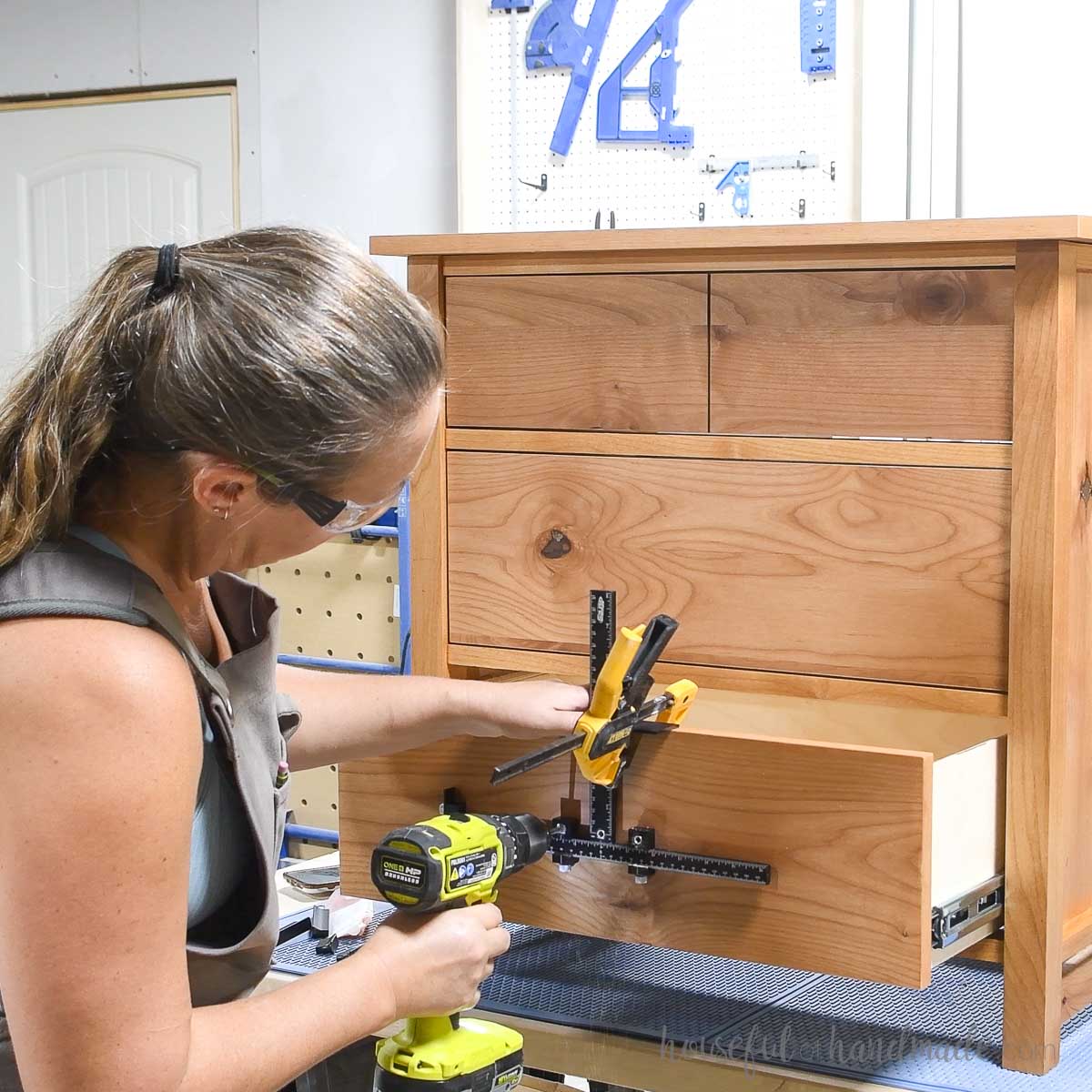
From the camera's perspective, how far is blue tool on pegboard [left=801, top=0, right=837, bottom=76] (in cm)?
241

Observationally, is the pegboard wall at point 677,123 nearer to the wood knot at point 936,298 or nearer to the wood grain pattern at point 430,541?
the wood grain pattern at point 430,541

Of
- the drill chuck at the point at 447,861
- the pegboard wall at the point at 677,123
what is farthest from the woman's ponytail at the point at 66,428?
the pegboard wall at the point at 677,123

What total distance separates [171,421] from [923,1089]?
0.77 m

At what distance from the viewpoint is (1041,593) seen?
1144mm

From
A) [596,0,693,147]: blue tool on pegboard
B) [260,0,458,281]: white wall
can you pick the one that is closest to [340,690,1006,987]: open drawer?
[596,0,693,147]: blue tool on pegboard

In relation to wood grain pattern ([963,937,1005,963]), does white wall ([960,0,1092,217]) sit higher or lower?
higher

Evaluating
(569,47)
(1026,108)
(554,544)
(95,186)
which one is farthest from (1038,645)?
(95,186)

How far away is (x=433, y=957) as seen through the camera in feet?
3.22

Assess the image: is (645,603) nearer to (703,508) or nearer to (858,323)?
(703,508)

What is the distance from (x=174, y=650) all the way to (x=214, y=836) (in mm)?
172

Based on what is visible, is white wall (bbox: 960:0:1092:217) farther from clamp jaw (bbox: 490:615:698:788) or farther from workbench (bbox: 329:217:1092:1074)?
clamp jaw (bbox: 490:615:698:788)

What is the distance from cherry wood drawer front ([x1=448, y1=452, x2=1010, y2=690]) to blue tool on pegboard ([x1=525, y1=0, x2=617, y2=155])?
142 centimetres

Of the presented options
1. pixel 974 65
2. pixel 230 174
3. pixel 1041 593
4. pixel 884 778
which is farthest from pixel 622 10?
pixel 884 778

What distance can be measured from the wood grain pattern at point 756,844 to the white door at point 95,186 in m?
2.30
